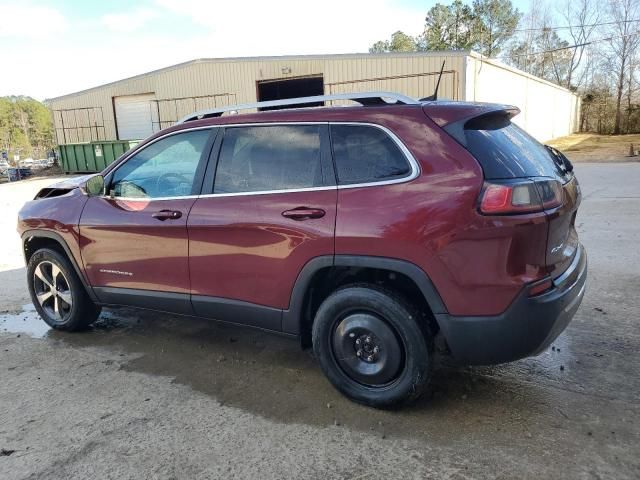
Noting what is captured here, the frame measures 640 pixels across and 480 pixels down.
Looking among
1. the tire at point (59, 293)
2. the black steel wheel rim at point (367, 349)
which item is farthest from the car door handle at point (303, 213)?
the tire at point (59, 293)

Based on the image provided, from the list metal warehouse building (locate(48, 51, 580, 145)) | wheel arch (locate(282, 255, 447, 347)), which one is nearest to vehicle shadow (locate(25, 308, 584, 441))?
wheel arch (locate(282, 255, 447, 347))

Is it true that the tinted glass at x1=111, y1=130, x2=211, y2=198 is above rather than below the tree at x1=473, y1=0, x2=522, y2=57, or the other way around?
below

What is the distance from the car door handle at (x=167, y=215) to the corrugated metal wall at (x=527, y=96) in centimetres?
1646

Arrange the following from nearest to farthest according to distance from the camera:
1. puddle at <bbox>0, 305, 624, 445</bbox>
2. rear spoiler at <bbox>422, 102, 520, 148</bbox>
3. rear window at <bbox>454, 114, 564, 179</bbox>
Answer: rear window at <bbox>454, 114, 564, 179</bbox>
rear spoiler at <bbox>422, 102, 520, 148</bbox>
puddle at <bbox>0, 305, 624, 445</bbox>

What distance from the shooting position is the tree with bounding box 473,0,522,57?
52.6 meters

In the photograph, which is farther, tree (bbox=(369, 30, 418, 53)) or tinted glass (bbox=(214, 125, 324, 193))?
tree (bbox=(369, 30, 418, 53))

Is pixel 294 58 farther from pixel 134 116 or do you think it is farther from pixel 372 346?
pixel 372 346

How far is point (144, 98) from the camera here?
27031mm

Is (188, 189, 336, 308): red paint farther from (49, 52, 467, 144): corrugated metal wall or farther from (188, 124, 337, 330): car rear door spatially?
(49, 52, 467, 144): corrugated metal wall

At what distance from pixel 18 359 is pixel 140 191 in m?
1.72

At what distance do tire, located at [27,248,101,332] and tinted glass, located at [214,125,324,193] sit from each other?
188cm

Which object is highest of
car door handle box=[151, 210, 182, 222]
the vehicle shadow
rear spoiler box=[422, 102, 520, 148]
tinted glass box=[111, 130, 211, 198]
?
rear spoiler box=[422, 102, 520, 148]

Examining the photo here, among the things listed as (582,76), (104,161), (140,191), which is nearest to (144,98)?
(104,161)

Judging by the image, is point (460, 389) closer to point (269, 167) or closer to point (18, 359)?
point (269, 167)
